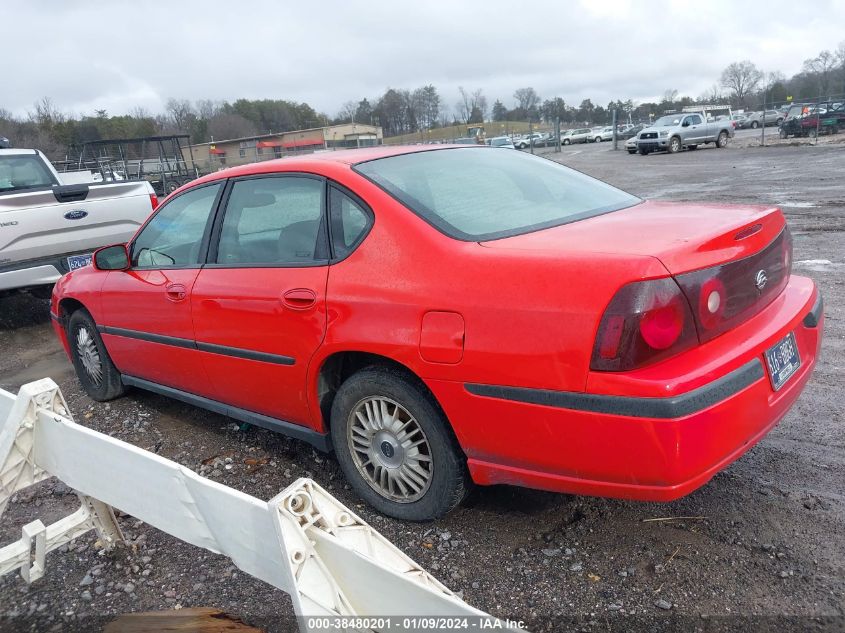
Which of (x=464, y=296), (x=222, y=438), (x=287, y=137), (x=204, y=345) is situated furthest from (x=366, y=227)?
(x=287, y=137)

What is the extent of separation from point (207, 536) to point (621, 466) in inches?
49.8

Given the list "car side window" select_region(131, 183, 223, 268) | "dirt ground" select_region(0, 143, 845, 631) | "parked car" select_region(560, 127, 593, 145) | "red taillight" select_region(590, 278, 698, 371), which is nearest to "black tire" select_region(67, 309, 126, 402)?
"car side window" select_region(131, 183, 223, 268)

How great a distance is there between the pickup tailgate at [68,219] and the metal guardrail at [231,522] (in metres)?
4.73

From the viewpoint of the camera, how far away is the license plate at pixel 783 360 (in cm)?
235

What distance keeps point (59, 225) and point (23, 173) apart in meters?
Answer: 2.27

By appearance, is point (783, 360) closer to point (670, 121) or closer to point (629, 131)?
point (670, 121)

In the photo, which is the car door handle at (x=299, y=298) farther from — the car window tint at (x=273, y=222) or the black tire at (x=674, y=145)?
the black tire at (x=674, y=145)

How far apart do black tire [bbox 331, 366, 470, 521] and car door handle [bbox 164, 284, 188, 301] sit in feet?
3.81

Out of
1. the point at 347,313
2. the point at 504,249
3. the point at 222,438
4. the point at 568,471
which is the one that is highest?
the point at 504,249

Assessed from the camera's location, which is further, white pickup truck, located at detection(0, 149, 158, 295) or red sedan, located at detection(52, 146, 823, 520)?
white pickup truck, located at detection(0, 149, 158, 295)

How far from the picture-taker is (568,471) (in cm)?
225

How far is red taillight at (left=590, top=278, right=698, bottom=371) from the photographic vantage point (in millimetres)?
2053

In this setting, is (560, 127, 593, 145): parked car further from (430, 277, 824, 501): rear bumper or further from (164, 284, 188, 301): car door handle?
(430, 277, 824, 501): rear bumper

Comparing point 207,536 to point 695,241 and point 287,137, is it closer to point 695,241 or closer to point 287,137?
point 695,241
